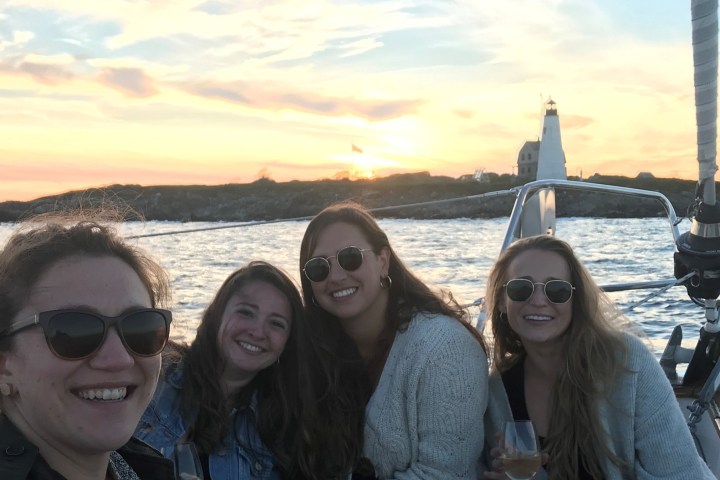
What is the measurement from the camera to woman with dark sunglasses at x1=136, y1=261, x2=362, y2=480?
8.08 feet

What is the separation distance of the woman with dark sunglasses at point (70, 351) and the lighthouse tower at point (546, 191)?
165 inches

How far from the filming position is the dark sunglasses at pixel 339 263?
8.89 feet

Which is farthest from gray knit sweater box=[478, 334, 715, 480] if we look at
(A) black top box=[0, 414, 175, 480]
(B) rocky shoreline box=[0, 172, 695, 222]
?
(B) rocky shoreline box=[0, 172, 695, 222]

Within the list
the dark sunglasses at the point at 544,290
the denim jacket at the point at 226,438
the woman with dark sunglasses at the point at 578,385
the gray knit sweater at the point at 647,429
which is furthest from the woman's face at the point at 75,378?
the gray knit sweater at the point at 647,429

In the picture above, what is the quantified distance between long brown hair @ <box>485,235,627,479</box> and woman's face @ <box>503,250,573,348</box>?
0.13ft

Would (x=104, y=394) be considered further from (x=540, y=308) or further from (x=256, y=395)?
(x=540, y=308)

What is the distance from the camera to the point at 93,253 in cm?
148

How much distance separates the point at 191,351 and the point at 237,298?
0.87ft

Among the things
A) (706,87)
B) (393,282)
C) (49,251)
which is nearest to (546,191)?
(706,87)

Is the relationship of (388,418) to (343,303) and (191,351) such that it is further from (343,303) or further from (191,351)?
(191,351)

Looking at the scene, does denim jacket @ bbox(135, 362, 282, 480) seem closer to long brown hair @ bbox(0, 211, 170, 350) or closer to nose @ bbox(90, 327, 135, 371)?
long brown hair @ bbox(0, 211, 170, 350)

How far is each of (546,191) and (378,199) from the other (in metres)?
61.7

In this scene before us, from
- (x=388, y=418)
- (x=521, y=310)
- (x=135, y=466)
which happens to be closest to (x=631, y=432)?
(x=521, y=310)

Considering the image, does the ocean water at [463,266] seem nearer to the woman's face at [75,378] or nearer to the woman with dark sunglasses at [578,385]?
the woman with dark sunglasses at [578,385]
